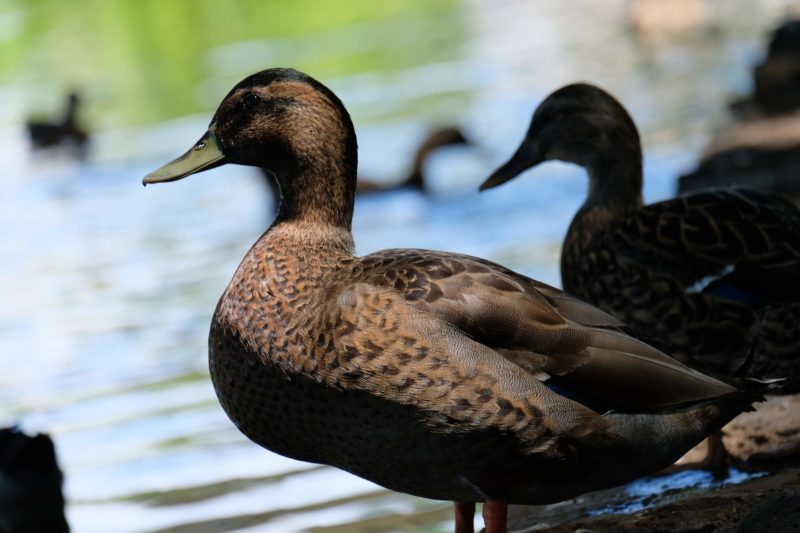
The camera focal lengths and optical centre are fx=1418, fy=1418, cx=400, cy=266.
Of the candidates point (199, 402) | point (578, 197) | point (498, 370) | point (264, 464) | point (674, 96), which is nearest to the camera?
point (498, 370)

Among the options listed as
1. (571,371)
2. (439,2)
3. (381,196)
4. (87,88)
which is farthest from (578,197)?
(439,2)

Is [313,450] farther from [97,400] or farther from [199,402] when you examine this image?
[97,400]

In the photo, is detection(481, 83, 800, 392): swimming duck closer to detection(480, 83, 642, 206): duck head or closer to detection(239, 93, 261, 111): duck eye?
detection(480, 83, 642, 206): duck head

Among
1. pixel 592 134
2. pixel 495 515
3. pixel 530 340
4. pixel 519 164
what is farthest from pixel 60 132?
pixel 530 340

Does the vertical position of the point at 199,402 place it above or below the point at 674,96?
below

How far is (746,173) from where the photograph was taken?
8492 millimetres

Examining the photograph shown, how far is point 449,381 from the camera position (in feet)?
10.7

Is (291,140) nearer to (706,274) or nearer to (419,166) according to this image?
(706,274)

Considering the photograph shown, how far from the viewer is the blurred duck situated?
11516 mm

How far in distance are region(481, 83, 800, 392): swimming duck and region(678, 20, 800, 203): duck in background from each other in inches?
58.5

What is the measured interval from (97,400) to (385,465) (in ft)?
13.9

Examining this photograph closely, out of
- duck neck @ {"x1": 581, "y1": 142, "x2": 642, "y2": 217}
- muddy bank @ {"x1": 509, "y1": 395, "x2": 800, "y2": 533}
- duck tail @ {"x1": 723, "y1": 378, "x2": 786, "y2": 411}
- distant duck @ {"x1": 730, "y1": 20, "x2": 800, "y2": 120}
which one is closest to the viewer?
duck tail @ {"x1": 723, "y1": 378, "x2": 786, "y2": 411}

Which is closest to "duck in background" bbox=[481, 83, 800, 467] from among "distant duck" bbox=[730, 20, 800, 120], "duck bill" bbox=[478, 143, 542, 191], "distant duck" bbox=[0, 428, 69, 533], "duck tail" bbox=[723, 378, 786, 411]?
"duck tail" bbox=[723, 378, 786, 411]

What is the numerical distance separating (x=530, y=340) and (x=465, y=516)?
2.13 feet
